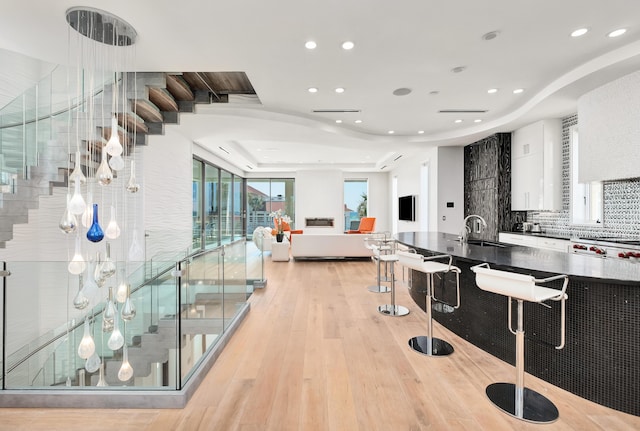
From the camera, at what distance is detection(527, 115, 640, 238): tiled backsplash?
4.32 m

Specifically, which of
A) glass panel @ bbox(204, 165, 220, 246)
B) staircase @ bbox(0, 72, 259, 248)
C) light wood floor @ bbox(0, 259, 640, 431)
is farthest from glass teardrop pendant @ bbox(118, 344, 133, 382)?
glass panel @ bbox(204, 165, 220, 246)

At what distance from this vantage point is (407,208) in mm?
9969

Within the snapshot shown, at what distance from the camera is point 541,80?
4309mm

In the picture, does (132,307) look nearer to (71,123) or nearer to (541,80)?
(71,123)

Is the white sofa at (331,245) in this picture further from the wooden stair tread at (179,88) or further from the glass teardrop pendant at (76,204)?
the glass teardrop pendant at (76,204)

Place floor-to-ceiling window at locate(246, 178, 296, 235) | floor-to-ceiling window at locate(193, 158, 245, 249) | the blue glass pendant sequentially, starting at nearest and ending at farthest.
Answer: the blue glass pendant → floor-to-ceiling window at locate(193, 158, 245, 249) → floor-to-ceiling window at locate(246, 178, 296, 235)

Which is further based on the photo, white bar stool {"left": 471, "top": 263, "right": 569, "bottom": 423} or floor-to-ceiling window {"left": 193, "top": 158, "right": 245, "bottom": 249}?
floor-to-ceiling window {"left": 193, "top": 158, "right": 245, "bottom": 249}

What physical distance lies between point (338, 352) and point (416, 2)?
312 cm

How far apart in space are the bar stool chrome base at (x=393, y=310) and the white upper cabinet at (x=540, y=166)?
3370 mm

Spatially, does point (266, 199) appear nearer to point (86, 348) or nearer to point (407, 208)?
point (407, 208)

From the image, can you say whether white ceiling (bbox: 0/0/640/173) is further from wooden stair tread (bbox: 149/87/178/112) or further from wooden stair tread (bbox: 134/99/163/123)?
wooden stair tread (bbox: 134/99/163/123)

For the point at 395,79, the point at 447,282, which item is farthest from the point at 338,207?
the point at 447,282

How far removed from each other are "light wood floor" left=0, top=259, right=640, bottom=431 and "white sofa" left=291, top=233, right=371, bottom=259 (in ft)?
13.7

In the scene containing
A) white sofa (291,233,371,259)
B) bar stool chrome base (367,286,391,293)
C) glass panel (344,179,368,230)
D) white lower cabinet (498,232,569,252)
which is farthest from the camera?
glass panel (344,179,368,230)
